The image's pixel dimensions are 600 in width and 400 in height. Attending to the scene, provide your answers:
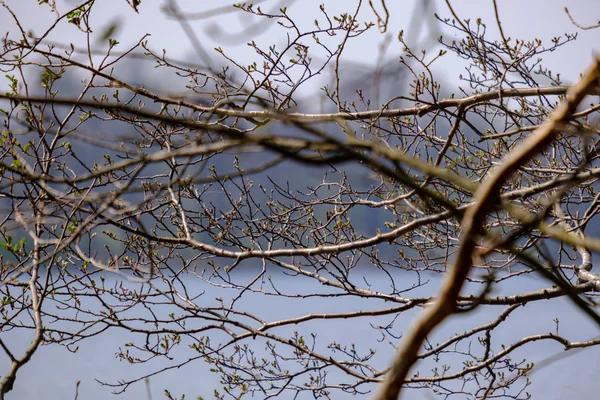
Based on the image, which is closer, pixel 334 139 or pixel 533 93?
pixel 334 139

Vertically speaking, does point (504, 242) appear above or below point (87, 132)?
below

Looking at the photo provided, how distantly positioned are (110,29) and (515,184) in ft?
6.82

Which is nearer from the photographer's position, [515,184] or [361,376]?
[361,376]

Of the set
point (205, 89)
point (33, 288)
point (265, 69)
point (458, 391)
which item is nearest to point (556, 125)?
point (33, 288)

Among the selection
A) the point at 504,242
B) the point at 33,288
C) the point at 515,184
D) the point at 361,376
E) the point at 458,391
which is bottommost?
the point at 504,242

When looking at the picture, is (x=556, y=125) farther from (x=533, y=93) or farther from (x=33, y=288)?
(x=533, y=93)

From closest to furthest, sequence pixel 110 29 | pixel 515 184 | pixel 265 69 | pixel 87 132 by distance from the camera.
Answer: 1. pixel 87 132
2. pixel 110 29
3. pixel 265 69
4. pixel 515 184

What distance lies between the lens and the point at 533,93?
6.13ft

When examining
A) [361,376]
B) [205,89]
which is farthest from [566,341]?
[205,89]

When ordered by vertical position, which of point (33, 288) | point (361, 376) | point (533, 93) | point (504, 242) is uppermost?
point (533, 93)

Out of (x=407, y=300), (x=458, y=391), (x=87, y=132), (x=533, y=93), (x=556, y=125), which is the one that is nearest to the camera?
(x=556, y=125)

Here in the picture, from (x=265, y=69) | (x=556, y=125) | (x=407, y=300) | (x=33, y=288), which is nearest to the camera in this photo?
(x=556, y=125)

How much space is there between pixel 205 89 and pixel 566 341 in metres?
1.95

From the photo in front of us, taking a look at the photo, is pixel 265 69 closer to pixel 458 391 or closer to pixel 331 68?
pixel 331 68
